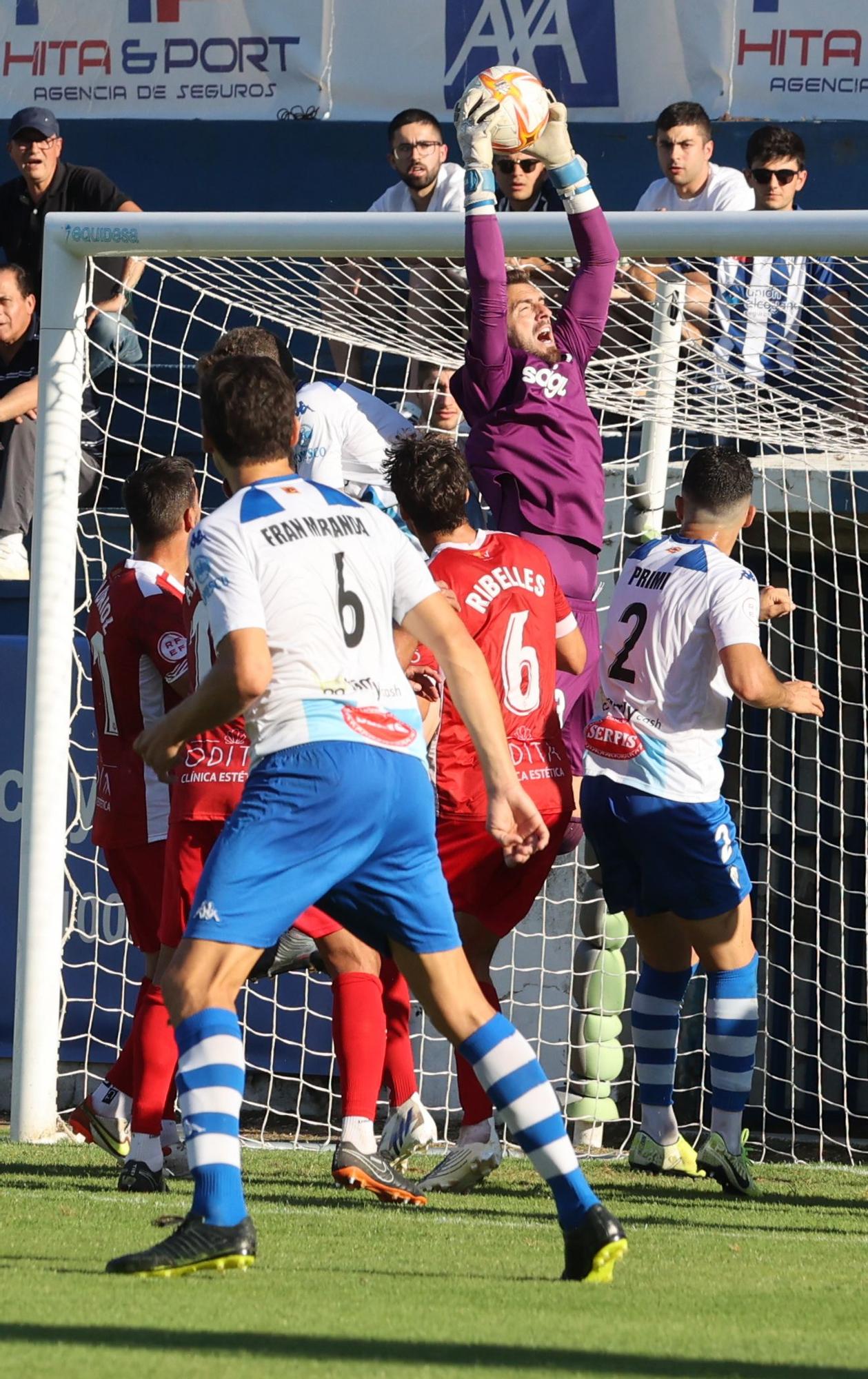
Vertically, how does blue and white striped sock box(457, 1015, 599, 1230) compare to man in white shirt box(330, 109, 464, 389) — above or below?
below

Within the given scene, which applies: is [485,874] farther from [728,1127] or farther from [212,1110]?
[212,1110]

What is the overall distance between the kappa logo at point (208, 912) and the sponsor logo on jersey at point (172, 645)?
184cm

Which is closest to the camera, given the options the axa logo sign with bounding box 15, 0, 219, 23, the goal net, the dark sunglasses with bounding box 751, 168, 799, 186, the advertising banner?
A: the goal net

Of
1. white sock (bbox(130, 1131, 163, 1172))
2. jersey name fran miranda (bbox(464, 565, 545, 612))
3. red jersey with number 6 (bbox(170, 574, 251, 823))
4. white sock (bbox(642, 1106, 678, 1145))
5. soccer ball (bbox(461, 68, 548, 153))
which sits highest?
soccer ball (bbox(461, 68, 548, 153))

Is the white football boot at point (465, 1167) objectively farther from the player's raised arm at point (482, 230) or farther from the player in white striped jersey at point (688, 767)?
the player's raised arm at point (482, 230)

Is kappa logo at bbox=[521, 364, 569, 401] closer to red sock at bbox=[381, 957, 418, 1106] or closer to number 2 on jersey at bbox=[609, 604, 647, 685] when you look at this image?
number 2 on jersey at bbox=[609, 604, 647, 685]

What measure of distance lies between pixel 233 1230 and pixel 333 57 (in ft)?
29.5

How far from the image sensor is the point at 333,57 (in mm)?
11047

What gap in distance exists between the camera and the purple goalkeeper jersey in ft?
18.2

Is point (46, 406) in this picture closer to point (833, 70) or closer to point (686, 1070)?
point (686, 1070)

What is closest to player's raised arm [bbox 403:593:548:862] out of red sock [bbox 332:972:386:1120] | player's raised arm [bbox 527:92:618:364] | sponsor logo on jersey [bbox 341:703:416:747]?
sponsor logo on jersey [bbox 341:703:416:747]

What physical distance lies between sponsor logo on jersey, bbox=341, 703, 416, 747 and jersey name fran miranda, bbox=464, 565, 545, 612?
1.55 m

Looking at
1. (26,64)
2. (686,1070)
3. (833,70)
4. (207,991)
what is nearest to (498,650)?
(207,991)

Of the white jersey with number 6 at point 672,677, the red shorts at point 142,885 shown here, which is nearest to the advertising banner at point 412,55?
the white jersey with number 6 at point 672,677
